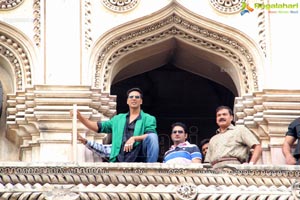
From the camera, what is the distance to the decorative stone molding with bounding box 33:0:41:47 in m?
23.1

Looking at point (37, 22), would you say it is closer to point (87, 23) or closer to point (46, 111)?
point (87, 23)

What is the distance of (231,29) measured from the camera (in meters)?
23.3

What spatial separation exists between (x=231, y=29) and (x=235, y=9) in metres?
0.33

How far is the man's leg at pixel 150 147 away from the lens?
2061cm

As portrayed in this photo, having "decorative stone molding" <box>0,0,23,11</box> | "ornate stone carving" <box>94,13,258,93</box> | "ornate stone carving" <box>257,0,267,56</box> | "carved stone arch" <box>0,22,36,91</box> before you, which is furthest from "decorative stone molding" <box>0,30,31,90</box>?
"ornate stone carving" <box>257,0,267,56</box>

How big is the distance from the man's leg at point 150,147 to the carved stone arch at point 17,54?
9.02 feet

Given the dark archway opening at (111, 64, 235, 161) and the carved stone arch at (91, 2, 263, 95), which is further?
the dark archway opening at (111, 64, 235, 161)

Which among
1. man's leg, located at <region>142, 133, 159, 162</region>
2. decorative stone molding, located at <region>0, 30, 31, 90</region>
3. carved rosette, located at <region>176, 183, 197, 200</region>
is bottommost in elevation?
carved rosette, located at <region>176, 183, 197, 200</region>

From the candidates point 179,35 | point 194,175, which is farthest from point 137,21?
point 194,175

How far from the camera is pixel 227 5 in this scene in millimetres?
23469

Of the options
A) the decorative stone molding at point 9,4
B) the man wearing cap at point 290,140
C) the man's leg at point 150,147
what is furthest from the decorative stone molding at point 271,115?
the decorative stone molding at point 9,4

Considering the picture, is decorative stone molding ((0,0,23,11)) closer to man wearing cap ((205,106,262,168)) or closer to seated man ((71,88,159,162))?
seated man ((71,88,159,162))

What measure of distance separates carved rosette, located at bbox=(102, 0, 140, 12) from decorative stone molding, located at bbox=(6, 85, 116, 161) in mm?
1243

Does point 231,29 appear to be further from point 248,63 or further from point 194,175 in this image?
point 194,175
